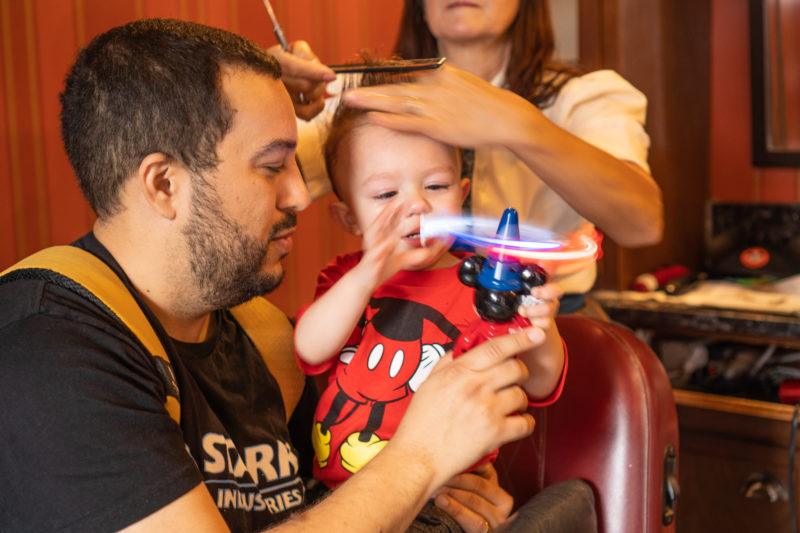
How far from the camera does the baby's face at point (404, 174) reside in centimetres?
133

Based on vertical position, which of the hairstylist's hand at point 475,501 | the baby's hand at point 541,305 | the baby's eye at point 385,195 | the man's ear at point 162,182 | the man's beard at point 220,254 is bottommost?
the hairstylist's hand at point 475,501

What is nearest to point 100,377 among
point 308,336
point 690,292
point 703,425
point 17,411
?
point 17,411

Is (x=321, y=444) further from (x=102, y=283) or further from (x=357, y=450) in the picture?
(x=102, y=283)

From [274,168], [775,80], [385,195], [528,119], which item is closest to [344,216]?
Result: [385,195]

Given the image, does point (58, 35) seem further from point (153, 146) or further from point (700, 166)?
point (700, 166)

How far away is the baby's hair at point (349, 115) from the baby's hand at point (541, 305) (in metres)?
0.50

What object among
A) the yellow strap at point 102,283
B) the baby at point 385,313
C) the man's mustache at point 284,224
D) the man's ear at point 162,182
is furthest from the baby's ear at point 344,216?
the yellow strap at point 102,283

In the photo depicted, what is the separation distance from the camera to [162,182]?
1164 mm

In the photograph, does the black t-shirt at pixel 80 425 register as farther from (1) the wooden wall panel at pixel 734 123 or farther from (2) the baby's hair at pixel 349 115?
(1) the wooden wall panel at pixel 734 123

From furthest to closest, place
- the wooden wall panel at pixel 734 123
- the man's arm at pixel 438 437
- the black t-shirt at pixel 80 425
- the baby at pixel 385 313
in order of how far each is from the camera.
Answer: the wooden wall panel at pixel 734 123 → the baby at pixel 385 313 → the man's arm at pixel 438 437 → the black t-shirt at pixel 80 425

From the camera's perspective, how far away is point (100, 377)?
938mm

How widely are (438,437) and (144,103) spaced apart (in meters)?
0.65

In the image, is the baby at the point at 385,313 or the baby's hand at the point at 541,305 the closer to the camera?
the baby's hand at the point at 541,305

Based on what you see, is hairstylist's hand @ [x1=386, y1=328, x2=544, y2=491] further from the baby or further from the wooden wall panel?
the wooden wall panel
